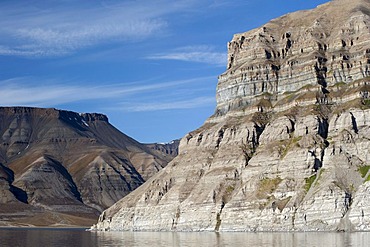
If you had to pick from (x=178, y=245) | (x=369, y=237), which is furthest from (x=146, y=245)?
(x=369, y=237)

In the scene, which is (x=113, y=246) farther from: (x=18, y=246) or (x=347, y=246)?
(x=347, y=246)

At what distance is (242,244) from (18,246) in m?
55.4

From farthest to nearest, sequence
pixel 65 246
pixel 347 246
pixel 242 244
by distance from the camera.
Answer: pixel 65 246, pixel 242 244, pixel 347 246

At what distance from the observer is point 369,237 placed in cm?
18450

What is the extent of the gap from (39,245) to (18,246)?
698 centimetres

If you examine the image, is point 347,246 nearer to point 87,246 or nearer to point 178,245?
point 178,245

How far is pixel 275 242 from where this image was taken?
177 m

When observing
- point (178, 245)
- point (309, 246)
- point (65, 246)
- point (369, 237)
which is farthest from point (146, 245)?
point (369, 237)

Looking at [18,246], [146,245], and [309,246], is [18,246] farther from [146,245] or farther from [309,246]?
[309,246]

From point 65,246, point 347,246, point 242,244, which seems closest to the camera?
point 347,246

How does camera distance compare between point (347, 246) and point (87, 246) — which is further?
point (87, 246)

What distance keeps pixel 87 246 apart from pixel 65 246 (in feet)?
18.7

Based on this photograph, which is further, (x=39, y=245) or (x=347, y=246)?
(x=39, y=245)

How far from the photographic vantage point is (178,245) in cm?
17800
